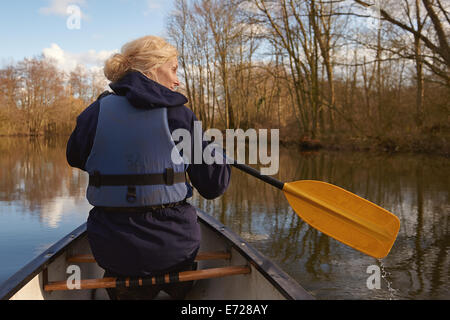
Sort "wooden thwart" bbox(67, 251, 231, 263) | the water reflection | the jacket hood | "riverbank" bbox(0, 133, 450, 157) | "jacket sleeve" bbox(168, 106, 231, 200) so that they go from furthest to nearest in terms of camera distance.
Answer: "riverbank" bbox(0, 133, 450, 157) < the water reflection < "wooden thwart" bbox(67, 251, 231, 263) < "jacket sleeve" bbox(168, 106, 231, 200) < the jacket hood

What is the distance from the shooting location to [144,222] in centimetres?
169

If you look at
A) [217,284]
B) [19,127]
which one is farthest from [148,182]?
[19,127]

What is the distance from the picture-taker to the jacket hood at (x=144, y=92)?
5.37 ft

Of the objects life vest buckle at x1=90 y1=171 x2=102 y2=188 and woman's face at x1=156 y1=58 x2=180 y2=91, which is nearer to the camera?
life vest buckle at x1=90 y1=171 x2=102 y2=188

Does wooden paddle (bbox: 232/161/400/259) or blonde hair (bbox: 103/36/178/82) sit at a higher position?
blonde hair (bbox: 103/36/178/82)

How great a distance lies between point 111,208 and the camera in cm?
172

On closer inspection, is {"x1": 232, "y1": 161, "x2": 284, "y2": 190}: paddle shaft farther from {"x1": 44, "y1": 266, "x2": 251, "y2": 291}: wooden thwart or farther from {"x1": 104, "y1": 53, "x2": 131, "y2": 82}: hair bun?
{"x1": 104, "y1": 53, "x2": 131, "y2": 82}: hair bun

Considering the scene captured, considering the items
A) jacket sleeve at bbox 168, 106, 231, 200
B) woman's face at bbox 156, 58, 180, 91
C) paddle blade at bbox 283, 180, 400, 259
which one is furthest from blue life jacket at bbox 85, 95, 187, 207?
paddle blade at bbox 283, 180, 400, 259

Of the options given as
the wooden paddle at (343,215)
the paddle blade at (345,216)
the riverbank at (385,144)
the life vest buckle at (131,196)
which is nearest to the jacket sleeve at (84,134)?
the life vest buckle at (131,196)

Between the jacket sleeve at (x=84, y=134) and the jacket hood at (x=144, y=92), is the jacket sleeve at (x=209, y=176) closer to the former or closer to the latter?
the jacket hood at (x=144, y=92)

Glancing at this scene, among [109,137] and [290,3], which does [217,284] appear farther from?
[290,3]

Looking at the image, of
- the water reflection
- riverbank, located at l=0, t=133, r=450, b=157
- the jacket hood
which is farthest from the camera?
riverbank, located at l=0, t=133, r=450, b=157

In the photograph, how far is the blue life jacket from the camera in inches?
65.4

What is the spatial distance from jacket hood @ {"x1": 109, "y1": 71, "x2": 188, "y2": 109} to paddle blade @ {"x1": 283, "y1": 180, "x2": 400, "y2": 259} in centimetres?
135
